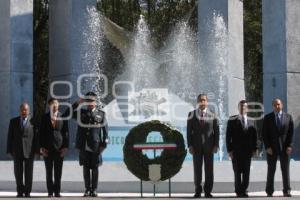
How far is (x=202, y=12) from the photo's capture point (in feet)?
64.8

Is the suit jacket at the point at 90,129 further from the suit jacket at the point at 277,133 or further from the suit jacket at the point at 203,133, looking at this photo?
the suit jacket at the point at 277,133

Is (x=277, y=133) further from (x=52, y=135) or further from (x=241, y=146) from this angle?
(x=52, y=135)

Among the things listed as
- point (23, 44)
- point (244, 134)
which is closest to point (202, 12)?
point (23, 44)

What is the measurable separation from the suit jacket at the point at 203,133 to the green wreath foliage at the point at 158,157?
0.89 ft

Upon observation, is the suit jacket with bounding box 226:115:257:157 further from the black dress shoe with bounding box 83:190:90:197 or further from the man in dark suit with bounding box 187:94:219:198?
the black dress shoe with bounding box 83:190:90:197

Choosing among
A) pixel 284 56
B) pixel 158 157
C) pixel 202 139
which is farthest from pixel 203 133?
pixel 284 56

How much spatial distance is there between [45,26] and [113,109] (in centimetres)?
1468

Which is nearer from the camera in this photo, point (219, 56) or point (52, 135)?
point (52, 135)

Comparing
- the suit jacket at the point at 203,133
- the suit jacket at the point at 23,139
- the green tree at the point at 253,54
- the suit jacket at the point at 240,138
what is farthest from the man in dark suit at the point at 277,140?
the green tree at the point at 253,54

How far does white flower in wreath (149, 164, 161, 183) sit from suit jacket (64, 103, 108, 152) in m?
0.88

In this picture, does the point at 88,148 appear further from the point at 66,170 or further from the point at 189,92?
the point at 189,92

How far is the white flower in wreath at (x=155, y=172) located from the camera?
12078 mm

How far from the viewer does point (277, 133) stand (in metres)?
12.1

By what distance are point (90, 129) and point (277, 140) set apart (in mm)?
3132
